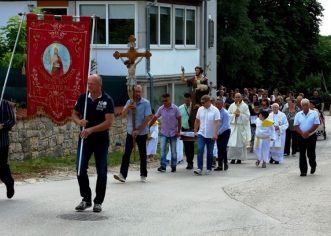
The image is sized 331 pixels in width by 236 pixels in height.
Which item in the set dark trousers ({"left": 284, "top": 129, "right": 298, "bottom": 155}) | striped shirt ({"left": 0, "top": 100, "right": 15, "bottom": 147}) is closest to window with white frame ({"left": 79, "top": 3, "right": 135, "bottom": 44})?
dark trousers ({"left": 284, "top": 129, "right": 298, "bottom": 155})

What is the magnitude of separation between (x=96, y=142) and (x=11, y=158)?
7.56 meters

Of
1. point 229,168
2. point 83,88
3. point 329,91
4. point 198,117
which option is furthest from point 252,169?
point 329,91

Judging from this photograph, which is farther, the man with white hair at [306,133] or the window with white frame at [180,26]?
the window with white frame at [180,26]

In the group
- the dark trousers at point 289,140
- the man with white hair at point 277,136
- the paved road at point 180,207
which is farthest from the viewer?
the dark trousers at point 289,140

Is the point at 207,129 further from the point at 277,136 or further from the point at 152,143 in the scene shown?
the point at 277,136

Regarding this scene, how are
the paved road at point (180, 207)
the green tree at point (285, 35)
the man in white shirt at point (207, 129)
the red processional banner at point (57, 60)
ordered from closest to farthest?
the paved road at point (180, 207), the red processional banner at point (57, 60), the man in white shirt at point (207, 129), the green tree at point (285, 35)

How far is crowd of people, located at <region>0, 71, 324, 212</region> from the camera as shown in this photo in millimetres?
10906

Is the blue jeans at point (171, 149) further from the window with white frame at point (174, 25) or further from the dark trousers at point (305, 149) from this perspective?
the window with white frame at point (174, 25)

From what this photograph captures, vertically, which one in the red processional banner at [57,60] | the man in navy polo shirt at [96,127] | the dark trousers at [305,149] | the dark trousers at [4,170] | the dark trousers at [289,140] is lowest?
the dark trousers at [289,140]

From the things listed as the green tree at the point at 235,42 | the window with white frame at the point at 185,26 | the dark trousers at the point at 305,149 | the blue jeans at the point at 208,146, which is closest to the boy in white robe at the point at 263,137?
the dark trousers at the point at 305,149

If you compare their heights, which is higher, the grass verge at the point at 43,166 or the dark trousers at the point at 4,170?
the dark trousers at the point at 4,170

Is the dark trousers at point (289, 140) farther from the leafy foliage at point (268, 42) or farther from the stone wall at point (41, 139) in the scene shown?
the leafy foliage at point (268, 42)

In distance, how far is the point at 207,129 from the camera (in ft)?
56.7

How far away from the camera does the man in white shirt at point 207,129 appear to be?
56.6ft
